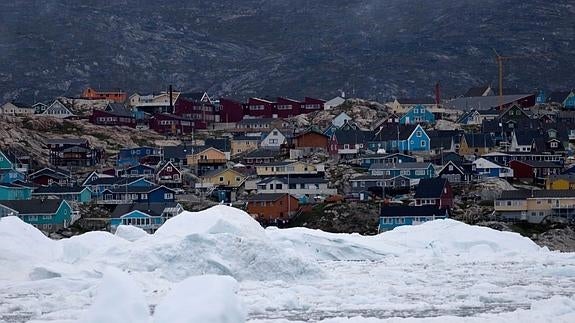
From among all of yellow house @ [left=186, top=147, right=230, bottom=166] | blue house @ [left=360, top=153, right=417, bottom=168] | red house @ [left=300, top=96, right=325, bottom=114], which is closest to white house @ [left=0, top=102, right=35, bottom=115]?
red house @ [left=300, top=96, right=325, bottom=114]

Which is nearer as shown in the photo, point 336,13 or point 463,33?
point 463,33

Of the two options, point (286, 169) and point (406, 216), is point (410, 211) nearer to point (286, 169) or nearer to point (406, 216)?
point (406, 216)

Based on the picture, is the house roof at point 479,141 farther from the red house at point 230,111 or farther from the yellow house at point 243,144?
the red house at point 230,111

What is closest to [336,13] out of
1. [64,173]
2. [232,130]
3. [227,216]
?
[232,130]

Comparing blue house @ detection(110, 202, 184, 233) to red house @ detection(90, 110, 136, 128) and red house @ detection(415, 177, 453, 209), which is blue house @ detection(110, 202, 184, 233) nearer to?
red house @ detection(415, 177, 453, 209)

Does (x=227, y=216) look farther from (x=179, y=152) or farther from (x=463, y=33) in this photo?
(x=463, y=33)

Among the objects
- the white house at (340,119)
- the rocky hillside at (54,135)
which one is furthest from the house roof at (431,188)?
the rocky hillside at (54,135)
